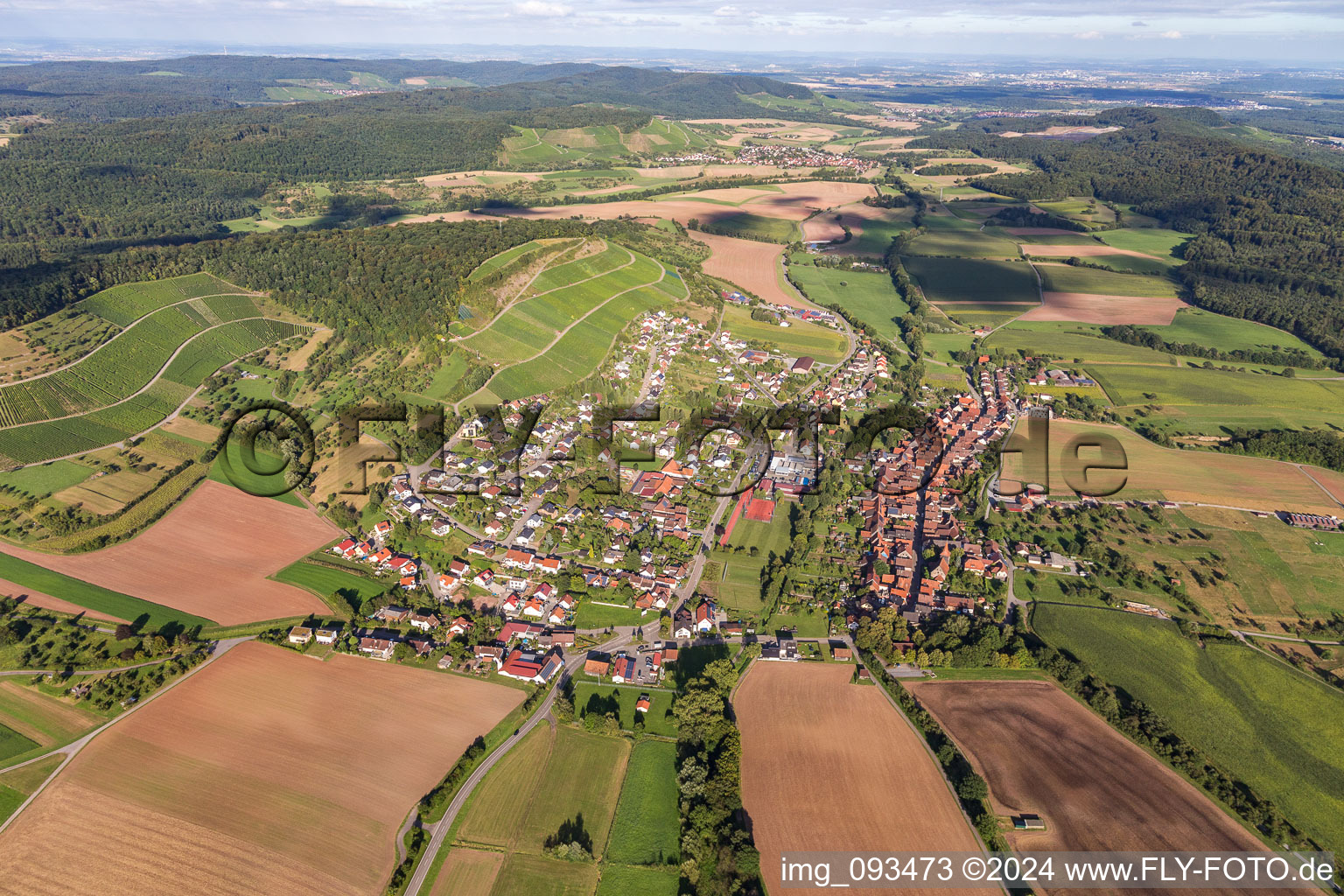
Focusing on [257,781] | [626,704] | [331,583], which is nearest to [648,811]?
[626,704]

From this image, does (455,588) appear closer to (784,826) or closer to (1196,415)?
(784,826)

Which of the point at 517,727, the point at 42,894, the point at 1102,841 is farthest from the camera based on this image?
the point at 517,727

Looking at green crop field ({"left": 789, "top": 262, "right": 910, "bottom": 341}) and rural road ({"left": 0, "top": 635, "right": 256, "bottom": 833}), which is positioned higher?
green crop field ({"left": 789, "top": 262, "right": 910, "bottom": 341})

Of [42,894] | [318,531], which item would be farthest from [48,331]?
[42,894]

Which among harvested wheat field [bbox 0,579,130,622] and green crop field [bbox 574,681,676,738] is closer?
green crop field [bbox 574,681,676,738]

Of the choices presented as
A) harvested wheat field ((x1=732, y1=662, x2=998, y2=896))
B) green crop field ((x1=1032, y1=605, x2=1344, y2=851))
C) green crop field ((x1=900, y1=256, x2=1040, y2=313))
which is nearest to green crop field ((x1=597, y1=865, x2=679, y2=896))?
harvested wheat field ((x1=732, y1=662, x2=998, y2=896))

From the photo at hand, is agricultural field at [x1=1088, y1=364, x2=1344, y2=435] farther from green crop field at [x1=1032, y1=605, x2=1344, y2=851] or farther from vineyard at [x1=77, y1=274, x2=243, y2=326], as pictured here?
vineyard at [x1=77, y1=274, x2=243, y2=326]
